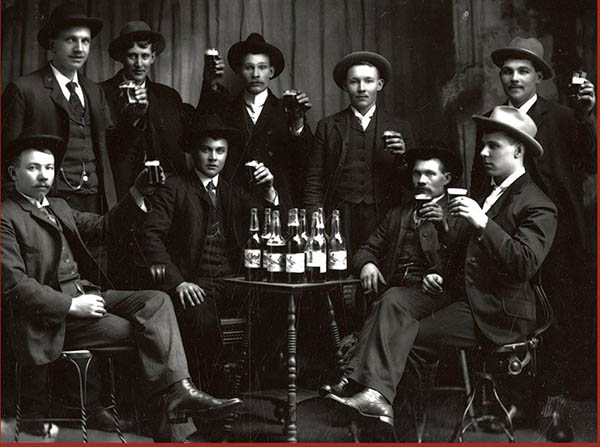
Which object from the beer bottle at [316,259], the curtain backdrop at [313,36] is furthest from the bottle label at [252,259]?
the curtain backdrop at [313,36]

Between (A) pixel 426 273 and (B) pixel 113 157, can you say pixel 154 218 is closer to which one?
(B) pixel 113 157

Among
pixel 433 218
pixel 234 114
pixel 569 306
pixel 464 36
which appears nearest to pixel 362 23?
pixel 464 36

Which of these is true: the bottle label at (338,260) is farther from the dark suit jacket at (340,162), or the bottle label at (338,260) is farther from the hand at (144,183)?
the hand at (144,183)

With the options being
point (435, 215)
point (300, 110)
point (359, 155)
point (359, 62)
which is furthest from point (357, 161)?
point (435, 215)

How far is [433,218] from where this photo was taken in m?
3.75

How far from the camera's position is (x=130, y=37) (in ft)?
13.1

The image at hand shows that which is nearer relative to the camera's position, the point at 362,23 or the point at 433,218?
the point at 433,218

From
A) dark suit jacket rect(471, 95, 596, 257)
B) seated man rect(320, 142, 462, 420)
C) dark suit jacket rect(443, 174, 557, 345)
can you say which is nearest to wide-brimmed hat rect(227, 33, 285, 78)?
seated man rect(320, 142, 462, 420)

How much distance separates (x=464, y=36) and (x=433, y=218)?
96 cm

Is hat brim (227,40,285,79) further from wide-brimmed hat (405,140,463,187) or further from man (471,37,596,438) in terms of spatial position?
man (471,37,596,438)

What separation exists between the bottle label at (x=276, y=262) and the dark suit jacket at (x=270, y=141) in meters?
0.40

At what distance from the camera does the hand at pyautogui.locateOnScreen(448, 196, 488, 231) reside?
3.52 metres

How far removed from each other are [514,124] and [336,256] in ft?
3.29

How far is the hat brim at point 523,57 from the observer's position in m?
3.89
